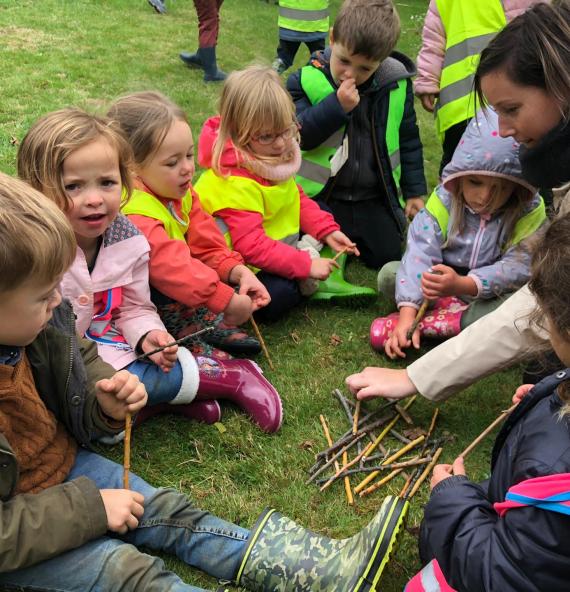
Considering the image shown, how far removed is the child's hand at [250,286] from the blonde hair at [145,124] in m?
0.73

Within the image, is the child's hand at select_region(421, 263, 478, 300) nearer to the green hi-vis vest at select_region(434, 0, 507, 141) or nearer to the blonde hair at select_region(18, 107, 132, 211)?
the green hi-vis vest at select_region(434, 0, 507, 141)

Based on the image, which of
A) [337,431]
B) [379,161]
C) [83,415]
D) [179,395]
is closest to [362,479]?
[337,431]

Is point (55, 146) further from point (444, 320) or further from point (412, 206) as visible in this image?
point (412, 206)

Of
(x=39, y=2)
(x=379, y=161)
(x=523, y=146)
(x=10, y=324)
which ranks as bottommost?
(x=39, y=2)

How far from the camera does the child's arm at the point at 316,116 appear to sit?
3.96 m

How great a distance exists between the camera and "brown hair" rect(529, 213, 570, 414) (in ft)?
5.30

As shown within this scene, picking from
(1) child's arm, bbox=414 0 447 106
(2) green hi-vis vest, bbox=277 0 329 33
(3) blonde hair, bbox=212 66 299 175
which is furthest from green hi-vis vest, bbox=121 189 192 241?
(2) green hi-vis vest, bbox=277 0 329 33

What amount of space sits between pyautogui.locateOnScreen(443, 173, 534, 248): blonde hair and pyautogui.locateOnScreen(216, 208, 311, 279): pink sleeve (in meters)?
0.79

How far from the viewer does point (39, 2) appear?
9.30 metres

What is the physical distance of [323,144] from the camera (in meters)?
4.25

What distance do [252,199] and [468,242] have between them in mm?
1156

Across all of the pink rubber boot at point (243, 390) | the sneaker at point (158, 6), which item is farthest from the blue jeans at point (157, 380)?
the sneaker at point (158, 6)

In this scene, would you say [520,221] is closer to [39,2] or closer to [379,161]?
[379,161]

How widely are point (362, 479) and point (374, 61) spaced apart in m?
2.45
